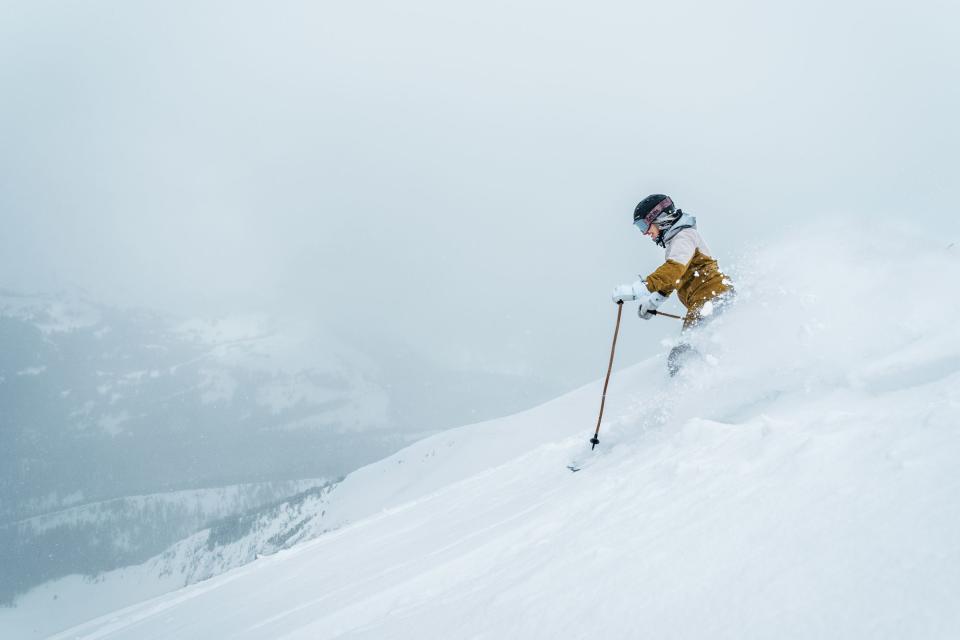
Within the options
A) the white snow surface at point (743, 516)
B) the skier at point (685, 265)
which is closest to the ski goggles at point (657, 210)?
the skier at point (685, 265)

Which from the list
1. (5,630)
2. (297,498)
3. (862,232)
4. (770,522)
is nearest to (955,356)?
(770,522)

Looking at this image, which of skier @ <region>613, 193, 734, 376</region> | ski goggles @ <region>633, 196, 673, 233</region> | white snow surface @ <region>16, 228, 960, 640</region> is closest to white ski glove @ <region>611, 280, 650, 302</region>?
skier @ <region>613, 193, 734, 376</region>

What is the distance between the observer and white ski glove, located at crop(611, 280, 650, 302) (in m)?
6.69

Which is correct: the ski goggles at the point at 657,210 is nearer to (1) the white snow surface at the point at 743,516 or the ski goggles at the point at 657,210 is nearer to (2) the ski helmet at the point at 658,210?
(2) the ski helmet at the point at 658,210

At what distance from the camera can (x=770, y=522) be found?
86.7 inches

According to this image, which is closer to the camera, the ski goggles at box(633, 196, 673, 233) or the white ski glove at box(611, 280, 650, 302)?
the white ski glove at box(611, 280, 650, 302)

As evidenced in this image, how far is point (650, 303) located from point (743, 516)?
460cm

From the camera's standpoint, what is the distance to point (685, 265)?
6.83 meters

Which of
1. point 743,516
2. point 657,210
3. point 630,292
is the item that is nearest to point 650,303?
point 630,292

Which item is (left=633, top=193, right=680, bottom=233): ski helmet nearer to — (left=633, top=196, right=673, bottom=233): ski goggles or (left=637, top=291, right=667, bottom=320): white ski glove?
(left=633, top=196, right=673, bottom=233): ski goggles

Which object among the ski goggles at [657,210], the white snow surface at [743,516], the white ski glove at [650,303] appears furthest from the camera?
the ski goggles at [657,210]

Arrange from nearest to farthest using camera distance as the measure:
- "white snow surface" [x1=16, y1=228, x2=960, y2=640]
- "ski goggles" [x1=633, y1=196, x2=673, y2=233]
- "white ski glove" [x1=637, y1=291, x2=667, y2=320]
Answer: "white snow surface" [x1=16, y1=228, x2=960, y2=640] → "white ski glove" [x1=637, y1=291, x2=667, y2=320] → "ski goggles" [x1=633, y1=196, x2=673, y2=233]

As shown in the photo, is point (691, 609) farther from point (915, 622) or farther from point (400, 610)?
point (400, 610)

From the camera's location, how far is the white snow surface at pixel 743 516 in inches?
66.8
